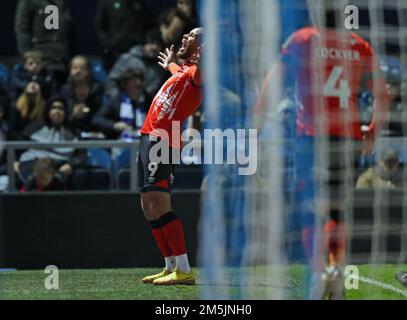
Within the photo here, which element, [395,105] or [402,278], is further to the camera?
[395,105]

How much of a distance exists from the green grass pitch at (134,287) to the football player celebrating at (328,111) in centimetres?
58

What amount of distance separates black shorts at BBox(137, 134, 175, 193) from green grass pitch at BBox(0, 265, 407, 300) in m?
0.81

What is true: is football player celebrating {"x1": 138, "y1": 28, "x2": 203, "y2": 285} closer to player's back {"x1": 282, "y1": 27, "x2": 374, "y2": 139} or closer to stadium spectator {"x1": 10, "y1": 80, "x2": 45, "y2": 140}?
player's back {"x1": 282, "y1": 27, "x2": 374, "y2": 139}

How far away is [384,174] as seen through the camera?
12156 millimetres

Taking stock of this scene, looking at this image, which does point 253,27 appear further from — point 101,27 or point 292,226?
point 101,27

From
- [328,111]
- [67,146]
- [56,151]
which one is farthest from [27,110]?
[328,111]

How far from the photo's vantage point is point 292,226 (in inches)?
339

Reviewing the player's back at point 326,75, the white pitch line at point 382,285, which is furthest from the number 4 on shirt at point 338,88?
the white pitch line at point 382,285

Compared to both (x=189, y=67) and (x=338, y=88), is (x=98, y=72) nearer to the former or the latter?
(x=189, y=67)

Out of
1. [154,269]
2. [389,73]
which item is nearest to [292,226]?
[154,269]

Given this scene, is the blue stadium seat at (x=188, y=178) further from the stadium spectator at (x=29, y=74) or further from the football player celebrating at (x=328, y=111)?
the football player celebrating at (x=328, y=111)

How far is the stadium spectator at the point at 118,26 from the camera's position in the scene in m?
14.7

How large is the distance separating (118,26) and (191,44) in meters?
5.39
